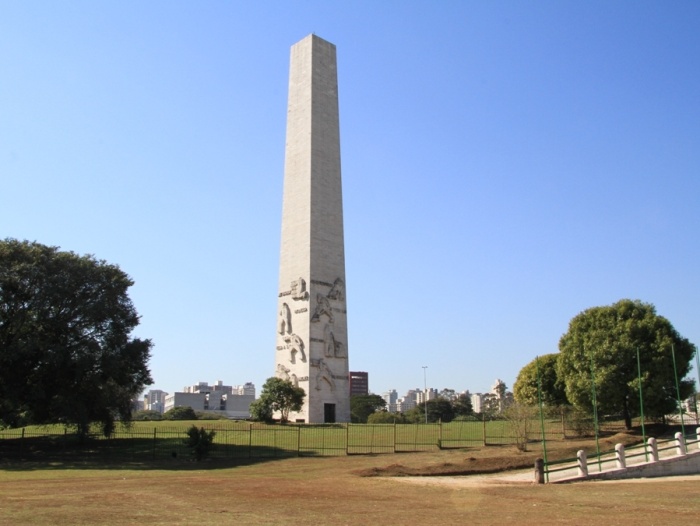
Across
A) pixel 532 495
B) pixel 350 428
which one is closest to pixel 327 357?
pixel 350 428

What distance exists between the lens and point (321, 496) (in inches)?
682

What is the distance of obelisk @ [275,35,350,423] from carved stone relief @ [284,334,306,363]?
7 centimetres

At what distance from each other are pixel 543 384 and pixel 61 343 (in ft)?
98.1

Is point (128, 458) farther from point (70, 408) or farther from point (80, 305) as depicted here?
point (80, 305)

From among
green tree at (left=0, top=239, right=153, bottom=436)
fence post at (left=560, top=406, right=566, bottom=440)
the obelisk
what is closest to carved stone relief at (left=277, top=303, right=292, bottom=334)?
the obelisk

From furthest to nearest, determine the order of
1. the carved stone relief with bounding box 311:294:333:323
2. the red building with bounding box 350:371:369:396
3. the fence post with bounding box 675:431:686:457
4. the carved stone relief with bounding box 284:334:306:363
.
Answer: the red building with bounding box 350:371:369:396 → the carved stone relief with bounding box 311:294:333:323 → the carved stone relief with bounding box 284:334:306:363 → the fence post with bounding box 675:431:686:457

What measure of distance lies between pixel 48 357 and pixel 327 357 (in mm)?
22307

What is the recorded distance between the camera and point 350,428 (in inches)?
1651

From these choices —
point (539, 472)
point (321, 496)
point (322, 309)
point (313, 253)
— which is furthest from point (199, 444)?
point (313, 253)

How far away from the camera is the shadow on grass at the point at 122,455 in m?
26.9

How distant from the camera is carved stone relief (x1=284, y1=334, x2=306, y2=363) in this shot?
48.5 meters

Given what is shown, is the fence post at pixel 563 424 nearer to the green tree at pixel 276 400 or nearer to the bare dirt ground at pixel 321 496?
the bare dirt ground at pixel 321 496

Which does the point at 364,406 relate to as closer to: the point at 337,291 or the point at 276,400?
the point at 337,291

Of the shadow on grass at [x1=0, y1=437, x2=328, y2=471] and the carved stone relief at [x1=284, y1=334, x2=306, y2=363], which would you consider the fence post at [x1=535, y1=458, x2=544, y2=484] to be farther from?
the carved stone relief at [x1=284, y1=334, x2=306, y2=363]
